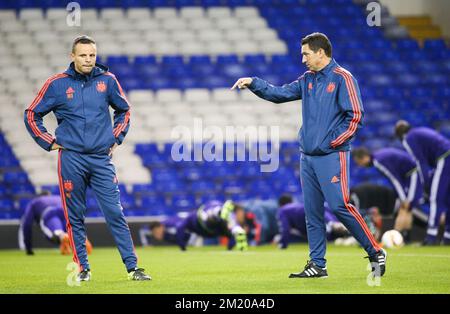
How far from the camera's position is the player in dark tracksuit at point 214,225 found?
53.7 feet

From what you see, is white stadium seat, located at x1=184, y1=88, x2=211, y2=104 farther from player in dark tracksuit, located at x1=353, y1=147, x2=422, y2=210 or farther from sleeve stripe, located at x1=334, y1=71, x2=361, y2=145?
sleeve stripe, located at x1=334, y1=71, x2=361, y2=145

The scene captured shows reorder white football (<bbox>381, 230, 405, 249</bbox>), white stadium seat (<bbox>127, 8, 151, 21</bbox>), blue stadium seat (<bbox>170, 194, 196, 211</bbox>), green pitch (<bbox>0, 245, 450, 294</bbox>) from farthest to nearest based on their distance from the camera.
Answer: white stadium seat (<bbox>127, 8, 151, 21</bbox>) → blue stadium seat (<bbox>170, 194, 196, 211</bbox>) → white football (<bbox>381, 230, 405, 249</bbox>) → green pitch (<bbox>0, 245, 450, 294</bbox>)

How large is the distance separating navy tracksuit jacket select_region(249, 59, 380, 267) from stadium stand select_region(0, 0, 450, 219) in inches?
475

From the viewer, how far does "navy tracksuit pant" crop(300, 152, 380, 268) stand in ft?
27.7

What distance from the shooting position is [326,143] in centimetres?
849

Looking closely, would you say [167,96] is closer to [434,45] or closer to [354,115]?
[434,45]

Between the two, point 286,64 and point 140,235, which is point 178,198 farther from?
point 286,64

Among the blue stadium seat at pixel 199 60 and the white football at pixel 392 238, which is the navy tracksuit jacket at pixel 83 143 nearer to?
the white football at pixel 392 238

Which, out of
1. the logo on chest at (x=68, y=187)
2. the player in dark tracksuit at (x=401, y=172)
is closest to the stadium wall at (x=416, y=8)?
the player in dark tracksuit at (x=401, y=172)

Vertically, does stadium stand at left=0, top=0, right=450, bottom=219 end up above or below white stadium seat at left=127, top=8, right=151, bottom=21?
below

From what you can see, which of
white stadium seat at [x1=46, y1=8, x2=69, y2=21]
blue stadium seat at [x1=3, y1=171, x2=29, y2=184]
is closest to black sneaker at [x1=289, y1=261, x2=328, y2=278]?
blue stadium seat at [x1=3, y1=171, x2=29, y2=184]

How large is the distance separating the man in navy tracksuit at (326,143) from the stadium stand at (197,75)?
1205cm

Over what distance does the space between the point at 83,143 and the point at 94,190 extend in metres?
0.44
